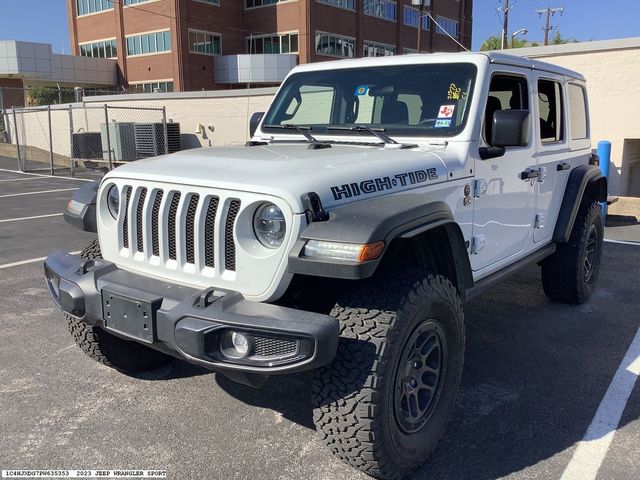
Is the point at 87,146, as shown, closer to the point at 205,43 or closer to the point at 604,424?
the point at 604,424

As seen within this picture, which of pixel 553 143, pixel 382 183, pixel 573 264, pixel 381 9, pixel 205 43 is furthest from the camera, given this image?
pixel 381 9

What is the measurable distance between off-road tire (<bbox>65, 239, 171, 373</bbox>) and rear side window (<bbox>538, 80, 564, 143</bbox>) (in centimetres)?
314

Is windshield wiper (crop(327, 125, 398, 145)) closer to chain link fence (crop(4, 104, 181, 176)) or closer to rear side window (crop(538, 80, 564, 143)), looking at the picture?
rear side window (crop(538, 80, 564, 143))

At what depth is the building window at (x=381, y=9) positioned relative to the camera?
43.4 metres

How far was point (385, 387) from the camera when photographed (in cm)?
248

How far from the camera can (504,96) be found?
401 cm

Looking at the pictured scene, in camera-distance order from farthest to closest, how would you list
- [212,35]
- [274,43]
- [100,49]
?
[100,49], [274,43], [212,35]

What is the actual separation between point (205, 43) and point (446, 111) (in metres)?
38.3

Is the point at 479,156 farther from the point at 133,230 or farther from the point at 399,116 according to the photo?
the point at 133,230

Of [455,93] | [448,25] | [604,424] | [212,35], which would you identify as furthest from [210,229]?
[448,25]

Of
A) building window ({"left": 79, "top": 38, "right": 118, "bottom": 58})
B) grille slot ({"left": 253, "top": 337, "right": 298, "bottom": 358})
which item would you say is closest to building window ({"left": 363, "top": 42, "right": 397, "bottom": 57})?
building window ({"left": 79, "top": 38, "right": 118, "bottom": 58})

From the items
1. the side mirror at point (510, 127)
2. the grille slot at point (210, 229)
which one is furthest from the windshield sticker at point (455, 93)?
the grille slot at point (210, 229)

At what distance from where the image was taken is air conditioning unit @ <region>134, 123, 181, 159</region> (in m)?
17.9

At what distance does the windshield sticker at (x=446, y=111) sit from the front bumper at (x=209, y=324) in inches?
70.1
